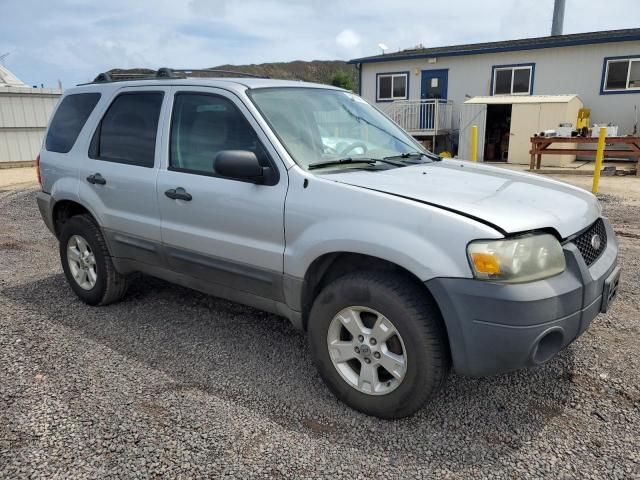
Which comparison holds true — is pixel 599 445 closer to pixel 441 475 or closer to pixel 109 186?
pixel 441 475

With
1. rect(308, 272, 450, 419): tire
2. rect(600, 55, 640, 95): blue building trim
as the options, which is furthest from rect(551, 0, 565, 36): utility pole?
rect(308, 272, 450, 419): tire

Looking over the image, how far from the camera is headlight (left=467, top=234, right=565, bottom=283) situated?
2.34 metres

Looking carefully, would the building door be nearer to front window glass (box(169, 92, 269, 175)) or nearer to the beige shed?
the beige shed

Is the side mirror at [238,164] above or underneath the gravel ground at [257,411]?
above

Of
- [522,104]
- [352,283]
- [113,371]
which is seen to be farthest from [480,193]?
[522,104]

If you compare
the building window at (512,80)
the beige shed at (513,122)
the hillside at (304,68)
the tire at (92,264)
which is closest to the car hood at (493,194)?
the tire at (92,264)

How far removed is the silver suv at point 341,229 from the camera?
95.0 inches

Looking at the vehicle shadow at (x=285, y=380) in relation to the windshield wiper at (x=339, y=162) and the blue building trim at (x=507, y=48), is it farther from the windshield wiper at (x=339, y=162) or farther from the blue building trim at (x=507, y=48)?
the blue building trim at (x=507, y=48)

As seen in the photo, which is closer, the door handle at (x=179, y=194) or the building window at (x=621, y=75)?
the door handle at (x=179, y=194)

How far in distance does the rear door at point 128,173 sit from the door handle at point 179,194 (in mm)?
206

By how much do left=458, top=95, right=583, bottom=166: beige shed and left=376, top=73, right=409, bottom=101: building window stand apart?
3.14m

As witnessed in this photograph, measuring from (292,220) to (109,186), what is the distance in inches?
73.7

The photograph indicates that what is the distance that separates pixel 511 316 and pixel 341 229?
946 mm

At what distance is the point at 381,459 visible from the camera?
251 centimetres
